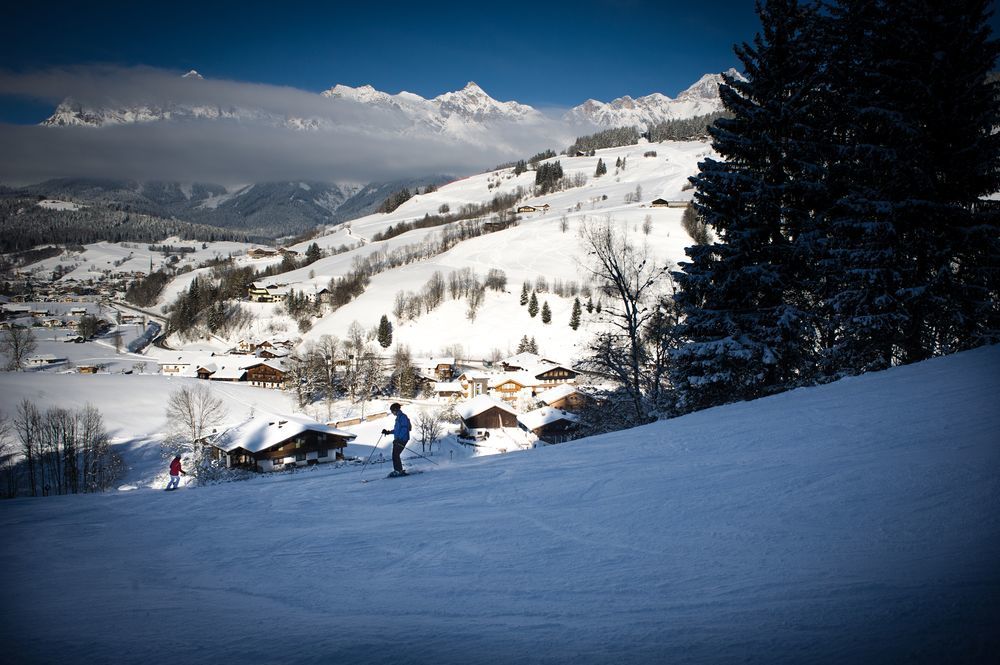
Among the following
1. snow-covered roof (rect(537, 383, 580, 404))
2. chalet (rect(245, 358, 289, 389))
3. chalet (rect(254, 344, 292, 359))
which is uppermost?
chalet (rect(254, 344, 292, 359))

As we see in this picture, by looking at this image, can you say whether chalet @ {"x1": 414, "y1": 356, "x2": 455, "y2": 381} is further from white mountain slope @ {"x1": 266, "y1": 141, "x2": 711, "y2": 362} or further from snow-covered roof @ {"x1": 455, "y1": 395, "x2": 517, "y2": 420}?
snow-covered roof @ {"x1": 455, "y1": 395, "x2": 517, "y2": 420}

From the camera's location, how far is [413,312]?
93250 mm

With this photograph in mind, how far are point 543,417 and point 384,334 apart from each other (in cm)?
4677

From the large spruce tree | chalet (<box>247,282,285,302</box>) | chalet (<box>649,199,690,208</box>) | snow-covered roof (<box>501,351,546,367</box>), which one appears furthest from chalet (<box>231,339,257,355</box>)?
chalet (<box>649,199,690,208</box>)

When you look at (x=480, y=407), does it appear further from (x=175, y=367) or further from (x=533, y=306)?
(x=175, y=367)

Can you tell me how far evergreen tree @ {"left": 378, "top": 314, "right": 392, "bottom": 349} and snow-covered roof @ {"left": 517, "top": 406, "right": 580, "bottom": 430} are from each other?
140 feet

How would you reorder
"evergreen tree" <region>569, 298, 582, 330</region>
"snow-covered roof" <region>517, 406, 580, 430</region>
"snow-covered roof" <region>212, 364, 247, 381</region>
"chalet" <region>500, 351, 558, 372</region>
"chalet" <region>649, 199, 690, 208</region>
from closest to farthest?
1. "snow-covered roof" <region>517, 406, 580, 430</region>
2. "snow-covered roof" <region>212, 364, 247, 381</region>
3. "chalet" <region>500, 351, 558, 372</region>
4. "evergreen tree" <region>569, 298, 582, 330</region>
5. "chalet" <region>649, 199, 690, 208</region>

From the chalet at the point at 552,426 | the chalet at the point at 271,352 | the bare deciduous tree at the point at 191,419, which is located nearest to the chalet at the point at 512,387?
the chalet at the point at 552,426

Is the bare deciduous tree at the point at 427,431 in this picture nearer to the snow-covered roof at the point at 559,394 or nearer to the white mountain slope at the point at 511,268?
the snow-covered roof at the point at 559,394

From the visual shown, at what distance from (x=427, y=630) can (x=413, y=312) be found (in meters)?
91.6

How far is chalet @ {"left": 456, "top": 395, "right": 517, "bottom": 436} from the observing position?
4931cm

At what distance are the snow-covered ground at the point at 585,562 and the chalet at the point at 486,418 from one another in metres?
42.0

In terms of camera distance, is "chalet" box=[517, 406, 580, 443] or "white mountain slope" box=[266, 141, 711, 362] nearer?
"chalet" box=[517, 406, 580, 443]

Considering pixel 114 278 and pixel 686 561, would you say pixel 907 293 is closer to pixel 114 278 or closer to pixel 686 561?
pixel 686 561
